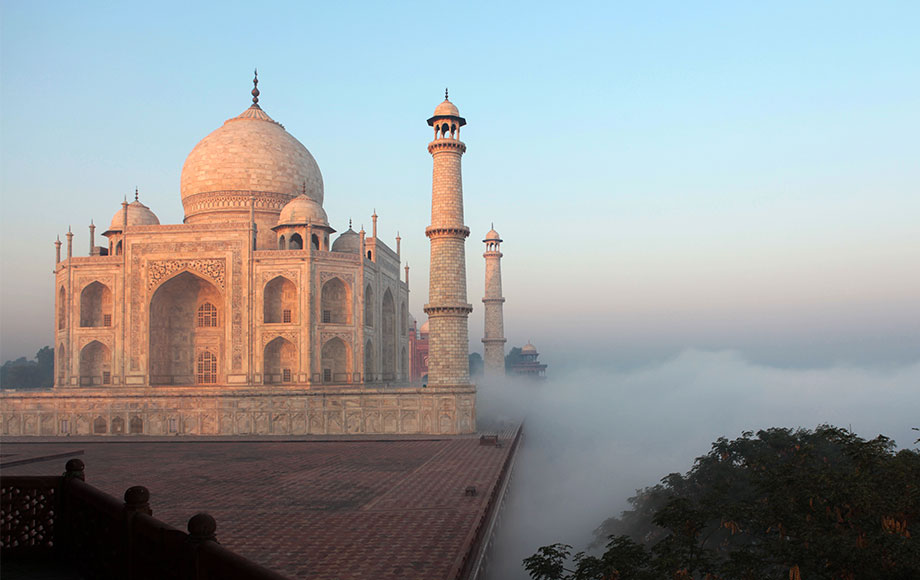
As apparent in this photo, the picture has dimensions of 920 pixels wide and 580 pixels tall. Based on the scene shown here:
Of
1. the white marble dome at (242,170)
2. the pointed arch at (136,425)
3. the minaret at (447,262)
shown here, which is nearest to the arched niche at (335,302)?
the white marble dome at (242,170)

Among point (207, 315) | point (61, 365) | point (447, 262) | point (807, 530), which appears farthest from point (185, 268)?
point (807, 530)

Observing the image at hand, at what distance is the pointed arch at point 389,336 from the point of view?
36250 mm

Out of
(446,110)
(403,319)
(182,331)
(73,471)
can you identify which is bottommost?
(73,471)

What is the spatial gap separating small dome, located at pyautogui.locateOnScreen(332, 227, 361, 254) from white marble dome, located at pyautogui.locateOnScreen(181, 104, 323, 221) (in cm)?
275

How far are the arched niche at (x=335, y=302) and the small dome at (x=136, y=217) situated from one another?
8.74 metres

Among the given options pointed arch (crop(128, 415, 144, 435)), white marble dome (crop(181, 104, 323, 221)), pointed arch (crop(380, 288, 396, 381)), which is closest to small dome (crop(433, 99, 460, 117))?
white marble dome (crop(181, 104, 323, 221))

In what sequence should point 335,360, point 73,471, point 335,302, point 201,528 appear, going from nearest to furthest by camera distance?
1. point 201,528
2. point 73,471
3. point 335,360
4. point 335,302

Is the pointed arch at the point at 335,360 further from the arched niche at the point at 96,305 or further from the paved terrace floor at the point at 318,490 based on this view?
the arched niche at the point at 96,305

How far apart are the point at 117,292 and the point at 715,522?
24932 mm

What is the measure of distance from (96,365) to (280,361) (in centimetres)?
814

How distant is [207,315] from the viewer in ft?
105

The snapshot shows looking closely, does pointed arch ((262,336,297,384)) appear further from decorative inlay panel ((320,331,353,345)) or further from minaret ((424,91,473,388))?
minaret ((424,91,473,388))

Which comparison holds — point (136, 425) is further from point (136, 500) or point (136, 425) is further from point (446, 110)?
point (136, 500)

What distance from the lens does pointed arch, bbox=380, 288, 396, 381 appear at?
36250 millimetres
